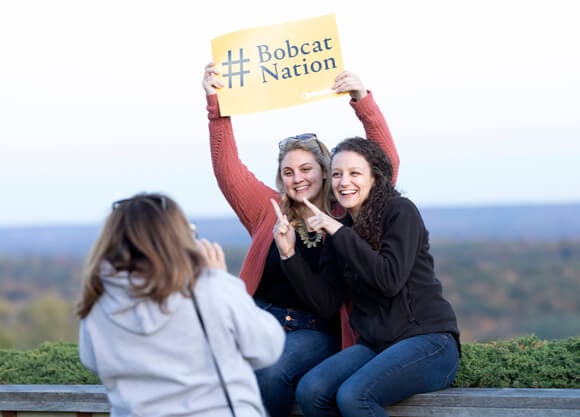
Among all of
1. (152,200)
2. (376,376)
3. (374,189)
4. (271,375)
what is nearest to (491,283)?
(374,189)

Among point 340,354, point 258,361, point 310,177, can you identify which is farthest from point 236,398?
point 310,177

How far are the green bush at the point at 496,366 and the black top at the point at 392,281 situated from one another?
0.27 m

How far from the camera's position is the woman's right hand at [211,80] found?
190 inches

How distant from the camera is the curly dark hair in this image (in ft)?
14.0

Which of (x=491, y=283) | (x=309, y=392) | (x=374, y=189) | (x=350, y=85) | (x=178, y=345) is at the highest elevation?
(x=350, y=85)

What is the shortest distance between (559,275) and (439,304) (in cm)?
6182

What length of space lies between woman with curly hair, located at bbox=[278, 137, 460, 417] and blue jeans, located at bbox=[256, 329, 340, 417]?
0.16 m

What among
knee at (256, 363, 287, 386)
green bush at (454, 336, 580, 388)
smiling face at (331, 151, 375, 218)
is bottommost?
green bush at (454, 336, 580, 388)

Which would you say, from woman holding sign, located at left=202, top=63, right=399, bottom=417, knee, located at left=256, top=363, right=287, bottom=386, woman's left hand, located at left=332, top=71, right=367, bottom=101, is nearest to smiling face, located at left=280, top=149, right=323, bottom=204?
woman holding sign, located at left=202, top=63, right=399, bottom=417

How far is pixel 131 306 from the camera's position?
313 centimetres

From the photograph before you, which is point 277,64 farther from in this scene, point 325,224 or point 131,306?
point 131,306

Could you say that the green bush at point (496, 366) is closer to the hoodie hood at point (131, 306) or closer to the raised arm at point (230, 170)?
the raised arm at point (230, 170)

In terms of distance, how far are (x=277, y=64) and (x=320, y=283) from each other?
3.54 ft

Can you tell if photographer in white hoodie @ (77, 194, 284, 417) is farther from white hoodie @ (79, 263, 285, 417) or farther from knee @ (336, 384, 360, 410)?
knee @ (336, 384, 360, 410)
